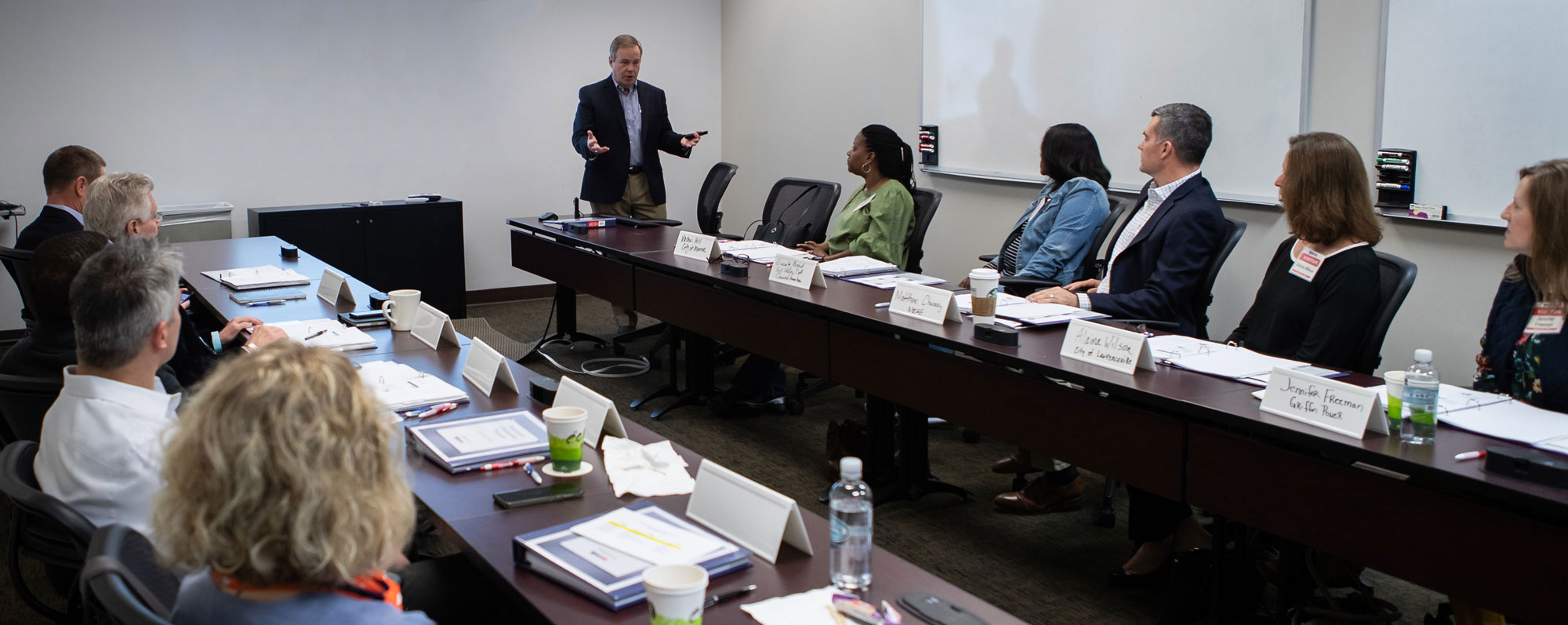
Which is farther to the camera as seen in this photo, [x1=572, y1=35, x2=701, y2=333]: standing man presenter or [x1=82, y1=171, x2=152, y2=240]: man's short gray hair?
[x1=572, y1=35, x2=701, y2=333]: standing man presenter

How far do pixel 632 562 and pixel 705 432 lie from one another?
2.79 meters

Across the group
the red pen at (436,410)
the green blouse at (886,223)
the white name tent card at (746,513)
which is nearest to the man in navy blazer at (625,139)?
the green blouse at (886,223)

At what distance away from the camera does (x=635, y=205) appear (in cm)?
620

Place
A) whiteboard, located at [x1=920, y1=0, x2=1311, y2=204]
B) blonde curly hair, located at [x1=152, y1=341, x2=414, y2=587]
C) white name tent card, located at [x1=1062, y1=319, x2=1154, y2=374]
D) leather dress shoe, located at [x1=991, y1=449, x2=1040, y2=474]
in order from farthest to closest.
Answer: whiteboard, located at [x1=920, y1=0, x2=1311, y2=204]
leather dress shoe, located at [x1=991, y1=449, x2=1040, y2=474]
white name tent card, located at [x1=1062, y1=319, x2=1154, y2=374]
blonde curly hair, located at [x1=152, y1=341, x2=414, y2=587]

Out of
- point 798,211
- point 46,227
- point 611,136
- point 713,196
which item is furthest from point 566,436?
point 611,136

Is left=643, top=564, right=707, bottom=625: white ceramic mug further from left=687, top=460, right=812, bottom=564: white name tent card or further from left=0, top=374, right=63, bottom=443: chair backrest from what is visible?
left=0, top=374, right=63, bottom=443: chair backrest

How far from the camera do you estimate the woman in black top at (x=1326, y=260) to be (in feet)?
8.33

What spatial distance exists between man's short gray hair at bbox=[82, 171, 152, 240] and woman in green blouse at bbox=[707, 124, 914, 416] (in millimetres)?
2178

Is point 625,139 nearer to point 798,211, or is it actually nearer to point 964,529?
point 798,211

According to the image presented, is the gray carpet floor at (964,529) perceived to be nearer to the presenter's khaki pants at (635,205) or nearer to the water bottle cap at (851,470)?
the water bottle cap at (851,470)

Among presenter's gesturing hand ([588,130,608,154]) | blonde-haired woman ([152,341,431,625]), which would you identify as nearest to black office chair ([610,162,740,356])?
presenter's gesturing hand ([588,130,608,154])

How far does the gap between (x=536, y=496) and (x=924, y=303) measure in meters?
1.49

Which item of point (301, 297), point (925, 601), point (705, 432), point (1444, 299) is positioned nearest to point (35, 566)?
point (301, 297)

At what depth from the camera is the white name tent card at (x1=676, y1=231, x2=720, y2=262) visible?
161 inches
